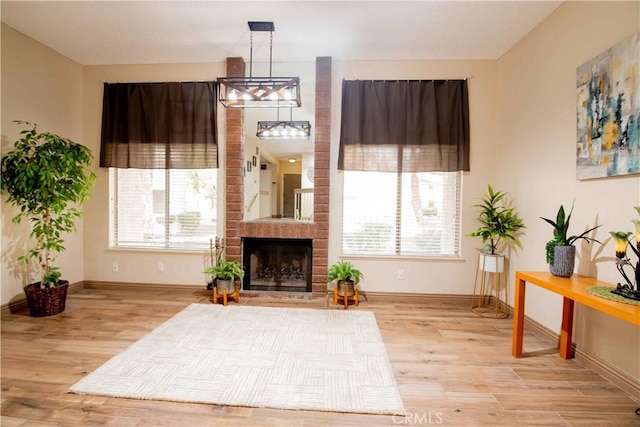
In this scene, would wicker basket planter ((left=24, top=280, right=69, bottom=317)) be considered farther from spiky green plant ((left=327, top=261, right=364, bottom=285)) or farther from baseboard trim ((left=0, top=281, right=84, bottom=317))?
spiky green plant ((left=327, top=261, right=364, bottom=285))

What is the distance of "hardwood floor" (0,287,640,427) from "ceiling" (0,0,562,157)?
9.96 feet

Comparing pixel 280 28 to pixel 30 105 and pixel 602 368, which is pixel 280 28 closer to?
pixel 30 105

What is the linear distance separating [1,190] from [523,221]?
5.34 metres

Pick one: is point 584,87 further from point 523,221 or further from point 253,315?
point 253,315

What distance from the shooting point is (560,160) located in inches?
102

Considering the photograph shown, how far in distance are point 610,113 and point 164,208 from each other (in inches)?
183

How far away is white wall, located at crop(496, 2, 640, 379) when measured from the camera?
Result: 2045 mm

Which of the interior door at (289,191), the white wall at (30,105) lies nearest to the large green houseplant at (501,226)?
the interior door at (289,191)

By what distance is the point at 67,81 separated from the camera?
371 centimetres

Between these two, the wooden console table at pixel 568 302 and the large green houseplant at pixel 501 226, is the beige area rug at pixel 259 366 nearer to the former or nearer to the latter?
the wooden console table at pixel 568 302

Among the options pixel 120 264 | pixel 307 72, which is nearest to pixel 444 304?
pixel 307 72

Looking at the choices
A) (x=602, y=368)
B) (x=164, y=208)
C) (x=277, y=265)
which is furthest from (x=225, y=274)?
(x=602, y=368)

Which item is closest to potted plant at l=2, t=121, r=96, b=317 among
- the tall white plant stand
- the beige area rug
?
the beige area rug

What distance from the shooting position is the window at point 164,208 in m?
3.92
